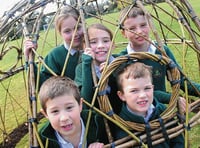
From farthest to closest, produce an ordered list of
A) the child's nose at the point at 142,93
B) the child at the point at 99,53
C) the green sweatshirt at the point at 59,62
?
the green sweatshirt at the point at 59,62, the child at the point at 99,53, the child's nose at the point at 142,93

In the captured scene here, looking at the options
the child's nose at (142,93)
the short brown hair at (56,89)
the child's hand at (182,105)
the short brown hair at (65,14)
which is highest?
the short brown hair at (65,14)

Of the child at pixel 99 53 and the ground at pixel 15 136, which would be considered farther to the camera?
the ground at pixel 15 136

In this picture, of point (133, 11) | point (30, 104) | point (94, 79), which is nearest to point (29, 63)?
point (30, 104)

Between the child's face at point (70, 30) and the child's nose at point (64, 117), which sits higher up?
the child's face at point (70, 30)

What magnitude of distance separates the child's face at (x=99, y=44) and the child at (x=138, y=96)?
0.84 ft

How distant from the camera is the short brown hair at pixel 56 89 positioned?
5.12 ft

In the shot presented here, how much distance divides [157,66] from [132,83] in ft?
1.96

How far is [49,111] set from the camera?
1.55 m

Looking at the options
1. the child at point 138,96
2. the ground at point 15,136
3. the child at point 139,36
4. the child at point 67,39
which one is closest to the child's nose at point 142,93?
the child at point 138,96

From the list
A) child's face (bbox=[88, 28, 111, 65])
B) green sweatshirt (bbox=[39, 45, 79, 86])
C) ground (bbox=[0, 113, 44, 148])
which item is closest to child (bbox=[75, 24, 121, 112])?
child's face (bbox=[88, 28, 111, 65])

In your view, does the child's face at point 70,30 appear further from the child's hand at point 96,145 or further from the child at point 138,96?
the child's hand at point 96,145

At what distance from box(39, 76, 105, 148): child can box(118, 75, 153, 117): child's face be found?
0.19 meters

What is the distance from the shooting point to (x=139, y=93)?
164 cm

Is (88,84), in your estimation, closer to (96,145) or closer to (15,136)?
(96,145)
